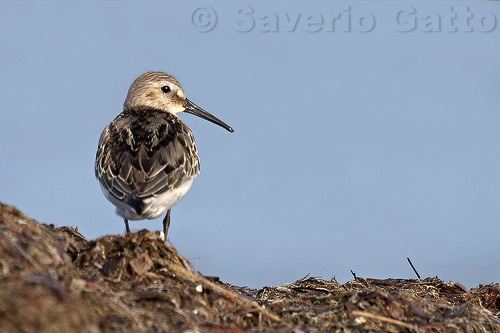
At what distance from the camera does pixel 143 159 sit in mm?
8398

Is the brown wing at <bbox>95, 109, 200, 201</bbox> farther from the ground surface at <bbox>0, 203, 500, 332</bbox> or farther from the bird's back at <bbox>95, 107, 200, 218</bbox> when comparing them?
the ground surface at <bbox>0, 203, 500, 332</bbox>

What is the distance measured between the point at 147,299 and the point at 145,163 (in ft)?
10.9

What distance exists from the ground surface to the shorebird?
132 centimetres

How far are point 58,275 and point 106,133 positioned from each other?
4.71 m

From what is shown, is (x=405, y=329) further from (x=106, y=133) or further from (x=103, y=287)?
(x=106, y=133)

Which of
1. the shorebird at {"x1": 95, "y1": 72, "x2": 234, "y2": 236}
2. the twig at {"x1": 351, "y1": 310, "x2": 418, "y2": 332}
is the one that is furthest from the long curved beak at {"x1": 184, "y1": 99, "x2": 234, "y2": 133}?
the twig at {"x1": 351, "y1": 310, "x2": 418, "y2": 332}

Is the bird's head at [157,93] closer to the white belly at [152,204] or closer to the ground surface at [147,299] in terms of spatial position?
the white belly at [152,204]

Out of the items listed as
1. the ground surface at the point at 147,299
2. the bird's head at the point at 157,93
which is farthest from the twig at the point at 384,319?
the bird's head at the point at 157,93

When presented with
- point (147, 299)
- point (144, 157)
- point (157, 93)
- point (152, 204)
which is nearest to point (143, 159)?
point (144, 157)

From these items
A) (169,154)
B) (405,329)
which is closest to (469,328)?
(405,329)

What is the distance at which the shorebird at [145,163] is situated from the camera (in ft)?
26.9

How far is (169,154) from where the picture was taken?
866 cm

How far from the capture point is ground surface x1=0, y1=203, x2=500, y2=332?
4.16 m

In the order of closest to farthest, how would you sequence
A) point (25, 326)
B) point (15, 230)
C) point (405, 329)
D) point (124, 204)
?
1. point (25, 326)
2. point (15, 230)
3. point (405, 329)
4. point (124, 204)
